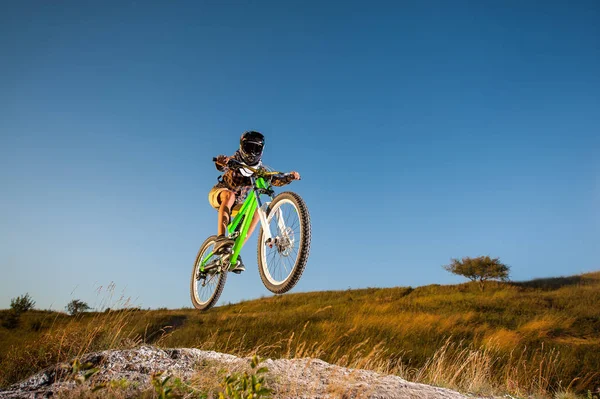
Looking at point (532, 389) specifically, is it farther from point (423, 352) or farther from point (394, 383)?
point (394, 383)

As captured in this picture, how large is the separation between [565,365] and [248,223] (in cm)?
1213

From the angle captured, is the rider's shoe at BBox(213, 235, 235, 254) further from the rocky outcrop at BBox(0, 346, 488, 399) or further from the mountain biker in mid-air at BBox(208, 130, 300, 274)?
the rocky outcrop at BBox(0, 346, 488, 399)

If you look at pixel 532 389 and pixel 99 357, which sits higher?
pixel 99 357

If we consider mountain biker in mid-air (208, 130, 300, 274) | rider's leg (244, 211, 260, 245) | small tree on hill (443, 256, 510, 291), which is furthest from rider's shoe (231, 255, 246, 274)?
small tree on hill (443, 256, 510, 291)

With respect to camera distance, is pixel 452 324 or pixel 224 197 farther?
pixel 452 324

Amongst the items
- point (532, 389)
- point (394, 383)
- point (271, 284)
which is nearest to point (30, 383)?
point (271, 284)

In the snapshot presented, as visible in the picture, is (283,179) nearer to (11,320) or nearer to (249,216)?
(249,216)

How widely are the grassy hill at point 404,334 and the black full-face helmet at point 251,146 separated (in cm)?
373

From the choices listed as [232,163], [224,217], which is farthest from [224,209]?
[232,163]

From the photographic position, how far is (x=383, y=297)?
23953mm

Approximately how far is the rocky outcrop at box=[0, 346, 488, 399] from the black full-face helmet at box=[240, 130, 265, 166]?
2.31 meters

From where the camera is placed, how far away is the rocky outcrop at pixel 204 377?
4109 millimetres

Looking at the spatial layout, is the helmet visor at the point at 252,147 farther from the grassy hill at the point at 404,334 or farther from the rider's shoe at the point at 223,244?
the grassy hill at the point at 404,334

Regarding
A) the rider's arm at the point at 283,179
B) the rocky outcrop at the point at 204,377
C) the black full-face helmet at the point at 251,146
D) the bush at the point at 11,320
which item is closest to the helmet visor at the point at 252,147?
the black full-face helmet at the point at 251,146
